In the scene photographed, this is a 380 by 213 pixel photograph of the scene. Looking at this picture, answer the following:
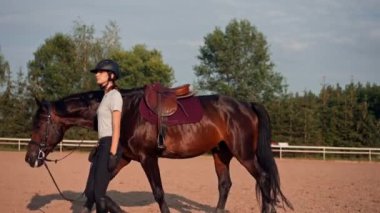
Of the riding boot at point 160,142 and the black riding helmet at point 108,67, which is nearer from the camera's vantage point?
the black riding helmet at point 108,67

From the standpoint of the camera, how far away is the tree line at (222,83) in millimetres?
30156

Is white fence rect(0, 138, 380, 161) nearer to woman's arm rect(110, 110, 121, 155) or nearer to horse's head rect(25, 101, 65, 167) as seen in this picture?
horse's head rect(25, 101, 65, 167)

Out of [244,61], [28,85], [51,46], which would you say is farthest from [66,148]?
[244,61]

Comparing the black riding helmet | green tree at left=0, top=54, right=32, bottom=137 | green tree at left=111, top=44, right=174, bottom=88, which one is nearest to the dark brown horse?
the black riding helmet

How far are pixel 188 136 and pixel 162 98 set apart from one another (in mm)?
654

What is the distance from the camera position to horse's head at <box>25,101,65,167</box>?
6.00 meters

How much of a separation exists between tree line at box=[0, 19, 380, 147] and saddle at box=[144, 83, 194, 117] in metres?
24.2

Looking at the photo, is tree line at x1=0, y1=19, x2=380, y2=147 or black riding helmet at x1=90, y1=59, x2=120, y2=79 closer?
black riding helmet at x1=90, y1=59, x2=120, y2=79

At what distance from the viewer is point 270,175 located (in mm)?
6887

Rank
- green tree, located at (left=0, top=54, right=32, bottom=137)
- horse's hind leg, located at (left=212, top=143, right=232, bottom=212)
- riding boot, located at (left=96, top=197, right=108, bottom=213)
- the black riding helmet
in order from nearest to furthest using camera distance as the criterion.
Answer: riding boot, located at (left=96, top=197, right=108, bottom=213), the black riding helmet, horse's hind leg, located at (left=212, top=143, right=232, bottom=212), green tree, located at (left=0, top=54, right=32, bottom=137)

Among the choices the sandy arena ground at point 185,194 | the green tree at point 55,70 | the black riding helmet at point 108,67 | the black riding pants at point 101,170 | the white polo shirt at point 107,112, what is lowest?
the sandy arena ground at point 185,194

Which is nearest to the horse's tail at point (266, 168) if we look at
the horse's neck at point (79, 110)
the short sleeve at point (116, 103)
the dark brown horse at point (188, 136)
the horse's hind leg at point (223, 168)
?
the dark brown horse at point (188, 136)

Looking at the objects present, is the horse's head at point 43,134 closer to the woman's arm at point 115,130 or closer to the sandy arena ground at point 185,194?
the woman's arm at point 115,130

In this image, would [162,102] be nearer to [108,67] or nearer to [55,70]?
[108,67]
